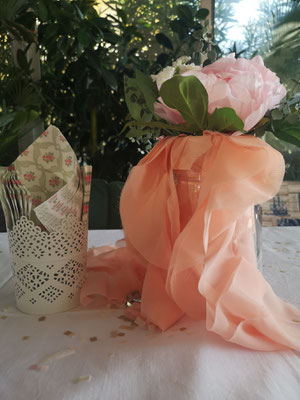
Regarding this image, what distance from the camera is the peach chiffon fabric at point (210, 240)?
577 mm

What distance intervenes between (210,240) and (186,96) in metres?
0.21

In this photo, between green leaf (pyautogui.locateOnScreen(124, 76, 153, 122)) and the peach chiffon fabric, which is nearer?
the peach chiffon fabric

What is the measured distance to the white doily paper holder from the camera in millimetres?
641

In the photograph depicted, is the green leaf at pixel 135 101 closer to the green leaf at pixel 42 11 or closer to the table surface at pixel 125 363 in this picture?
the table surface at pixel 125 363

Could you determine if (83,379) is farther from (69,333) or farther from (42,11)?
(42,11)

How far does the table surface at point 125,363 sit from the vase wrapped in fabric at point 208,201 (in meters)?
0.03

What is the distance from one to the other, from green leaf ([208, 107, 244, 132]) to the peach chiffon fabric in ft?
0.05

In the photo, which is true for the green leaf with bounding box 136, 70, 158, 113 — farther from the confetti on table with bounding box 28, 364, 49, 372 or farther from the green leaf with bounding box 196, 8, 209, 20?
the green leaf with bounding box 196, 8, 209, 20

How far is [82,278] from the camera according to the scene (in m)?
0.71

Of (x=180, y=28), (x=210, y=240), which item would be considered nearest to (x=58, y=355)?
(x=210, y=240)

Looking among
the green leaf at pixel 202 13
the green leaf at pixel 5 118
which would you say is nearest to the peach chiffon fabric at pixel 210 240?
the green leaf at pixel 202 13

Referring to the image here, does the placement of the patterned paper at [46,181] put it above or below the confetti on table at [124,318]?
above

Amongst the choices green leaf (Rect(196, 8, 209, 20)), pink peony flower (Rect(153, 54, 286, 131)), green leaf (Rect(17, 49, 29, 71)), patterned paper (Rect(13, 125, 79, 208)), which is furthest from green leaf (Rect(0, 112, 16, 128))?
pink peony flower (Rect(153, 54, 286, 131))

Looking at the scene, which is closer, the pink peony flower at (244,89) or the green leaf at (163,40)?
the pink peony flower at (244,89)
